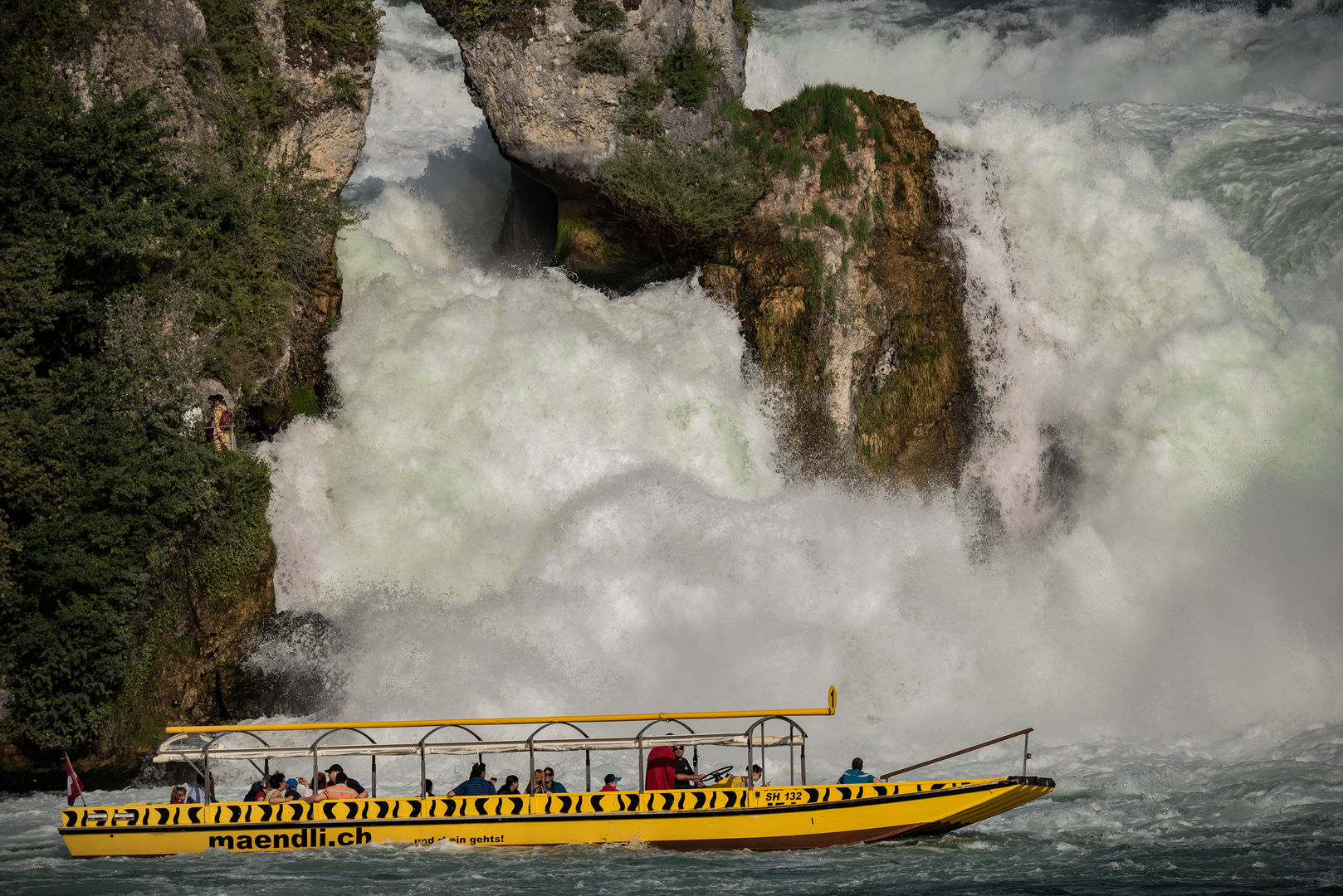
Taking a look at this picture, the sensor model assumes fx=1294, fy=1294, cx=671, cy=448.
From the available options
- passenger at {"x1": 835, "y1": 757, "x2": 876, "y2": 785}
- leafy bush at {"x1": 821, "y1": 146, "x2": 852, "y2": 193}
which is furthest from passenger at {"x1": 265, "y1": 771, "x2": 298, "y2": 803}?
leafy bush at {"x1": 821, "y1": 146, "x2": 852, "y2": 193}

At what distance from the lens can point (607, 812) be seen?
13.8 meters

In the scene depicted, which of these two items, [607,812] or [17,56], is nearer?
[607,812]

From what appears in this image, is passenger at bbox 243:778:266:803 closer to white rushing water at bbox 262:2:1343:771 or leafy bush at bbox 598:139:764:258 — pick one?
white rushing water at bbox 262:2:1343:771

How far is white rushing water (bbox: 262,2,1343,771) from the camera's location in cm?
1886

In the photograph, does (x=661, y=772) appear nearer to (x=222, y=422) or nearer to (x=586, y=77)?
(x=222, y=422)

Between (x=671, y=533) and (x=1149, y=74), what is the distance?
70.3ft

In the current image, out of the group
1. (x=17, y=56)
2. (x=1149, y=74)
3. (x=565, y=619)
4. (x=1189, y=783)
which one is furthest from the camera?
(x=1149, y=74)

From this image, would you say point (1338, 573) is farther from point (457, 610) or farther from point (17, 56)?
point (17, 56)

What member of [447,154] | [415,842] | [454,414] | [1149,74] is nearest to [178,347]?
[454,414]

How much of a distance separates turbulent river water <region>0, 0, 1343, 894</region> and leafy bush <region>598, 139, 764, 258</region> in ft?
3.98

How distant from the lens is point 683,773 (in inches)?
580

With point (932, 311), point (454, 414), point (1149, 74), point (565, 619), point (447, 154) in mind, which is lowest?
point (565, 619)

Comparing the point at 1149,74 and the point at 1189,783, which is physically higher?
the point at 1149,74

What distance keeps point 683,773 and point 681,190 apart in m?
11.9
